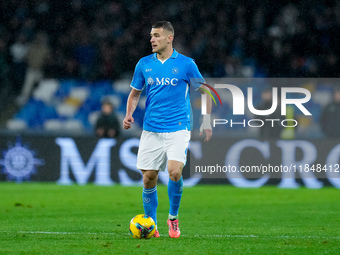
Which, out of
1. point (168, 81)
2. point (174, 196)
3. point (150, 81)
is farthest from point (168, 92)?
point (174, 196)

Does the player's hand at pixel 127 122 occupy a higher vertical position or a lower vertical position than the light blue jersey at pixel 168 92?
lower

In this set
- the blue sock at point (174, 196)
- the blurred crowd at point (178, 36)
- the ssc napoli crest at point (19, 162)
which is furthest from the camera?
the blurred crowd at point (178, 36)

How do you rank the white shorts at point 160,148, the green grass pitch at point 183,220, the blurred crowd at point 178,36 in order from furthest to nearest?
the blurred crowd at point 178,36 → the white shorts at point 160,148 → the green grass pitch at point 183,220

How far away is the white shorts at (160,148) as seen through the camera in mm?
6934

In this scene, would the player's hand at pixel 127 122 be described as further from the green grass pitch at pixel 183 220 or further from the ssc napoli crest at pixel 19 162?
the ssc napoli crest at pixel 19 162

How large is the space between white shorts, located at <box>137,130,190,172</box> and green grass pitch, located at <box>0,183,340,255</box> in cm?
71

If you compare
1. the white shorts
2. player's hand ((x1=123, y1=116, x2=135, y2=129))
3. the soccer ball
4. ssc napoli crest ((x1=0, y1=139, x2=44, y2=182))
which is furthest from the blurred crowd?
the soccer ball

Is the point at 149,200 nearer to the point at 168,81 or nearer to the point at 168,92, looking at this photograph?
the point at 168,92

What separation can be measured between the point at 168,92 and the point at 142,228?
51.4 inches

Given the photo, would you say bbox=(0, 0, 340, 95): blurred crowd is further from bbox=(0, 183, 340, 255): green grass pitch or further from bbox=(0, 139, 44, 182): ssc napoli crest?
bbox=(0, 183, 340, 255): green grass pitch

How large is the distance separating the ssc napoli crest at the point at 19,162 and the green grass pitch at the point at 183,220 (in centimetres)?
28

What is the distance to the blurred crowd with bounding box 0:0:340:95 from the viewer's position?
62.1ft

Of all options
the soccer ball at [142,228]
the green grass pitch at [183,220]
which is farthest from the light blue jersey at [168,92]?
the green grass pitch at [183,220]

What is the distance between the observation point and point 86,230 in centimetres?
762
